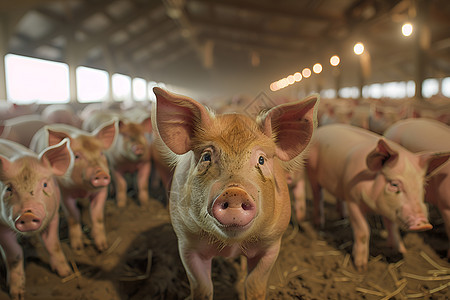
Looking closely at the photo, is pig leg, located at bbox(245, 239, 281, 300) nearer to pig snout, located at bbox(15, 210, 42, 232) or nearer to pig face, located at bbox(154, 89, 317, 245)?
pig face, located at bbox(154, 89, 317, 245)

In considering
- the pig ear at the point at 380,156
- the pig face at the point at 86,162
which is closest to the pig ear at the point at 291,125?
the pig ear at the point at 380,156

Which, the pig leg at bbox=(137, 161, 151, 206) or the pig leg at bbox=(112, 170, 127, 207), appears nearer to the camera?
the pig leg at bbox=(112, 170, 127, 207)

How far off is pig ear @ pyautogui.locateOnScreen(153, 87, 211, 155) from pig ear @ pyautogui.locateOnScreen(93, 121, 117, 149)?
4.70 feet

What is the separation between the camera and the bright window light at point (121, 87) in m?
15.5

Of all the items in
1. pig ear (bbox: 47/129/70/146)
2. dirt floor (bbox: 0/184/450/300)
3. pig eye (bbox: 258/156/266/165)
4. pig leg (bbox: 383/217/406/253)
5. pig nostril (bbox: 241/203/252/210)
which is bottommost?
dirt floor (bbox: 0/184/450/300)

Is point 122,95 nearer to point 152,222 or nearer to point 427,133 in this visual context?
point 152,222

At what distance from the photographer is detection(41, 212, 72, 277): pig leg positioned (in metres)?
2.22

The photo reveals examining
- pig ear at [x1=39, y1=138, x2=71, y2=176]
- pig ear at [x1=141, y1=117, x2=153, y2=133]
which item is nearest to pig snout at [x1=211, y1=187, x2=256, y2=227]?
pig ear at [x1=39, y1=138, x2=71, y2=176]

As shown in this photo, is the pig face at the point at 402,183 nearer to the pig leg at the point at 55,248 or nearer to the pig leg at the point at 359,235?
the pig leg at the point at 359,235

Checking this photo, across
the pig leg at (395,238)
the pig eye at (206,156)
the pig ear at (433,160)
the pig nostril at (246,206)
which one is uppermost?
the pig eye at (206,156)

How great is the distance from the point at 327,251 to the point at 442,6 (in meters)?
9.03

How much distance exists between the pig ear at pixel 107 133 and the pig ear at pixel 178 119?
143 cm

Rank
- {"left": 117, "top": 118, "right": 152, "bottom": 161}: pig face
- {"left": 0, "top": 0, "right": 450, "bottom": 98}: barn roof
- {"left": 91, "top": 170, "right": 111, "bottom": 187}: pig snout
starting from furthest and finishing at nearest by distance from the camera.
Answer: {"left": 0, "top": 0, "right": 450, "bottom": 98}: barn roof < {"left": 117, "top": 118, "right": 152, "bottom": 161}: pig face < {"left": 91, "top": 170, "right": 111, "bottom": 187}: pig snout

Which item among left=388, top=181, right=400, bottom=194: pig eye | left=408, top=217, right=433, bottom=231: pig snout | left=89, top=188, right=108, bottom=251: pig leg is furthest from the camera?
left=89, top=188, right=108, bottom=251: pig leg
